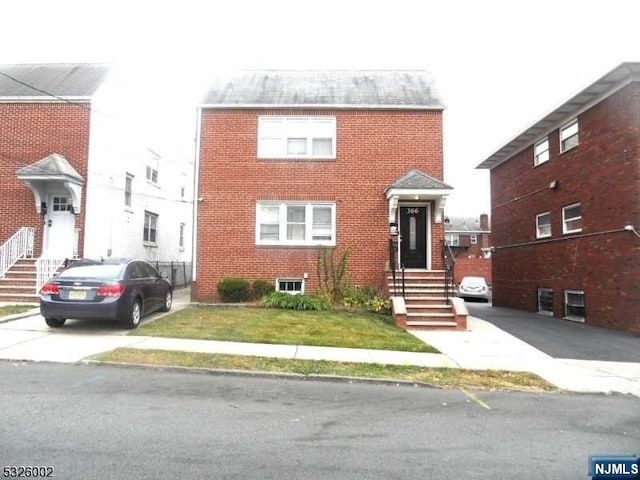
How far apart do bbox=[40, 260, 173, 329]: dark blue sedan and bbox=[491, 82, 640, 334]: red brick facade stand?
41.9 ft

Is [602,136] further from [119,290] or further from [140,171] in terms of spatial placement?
[140,171]

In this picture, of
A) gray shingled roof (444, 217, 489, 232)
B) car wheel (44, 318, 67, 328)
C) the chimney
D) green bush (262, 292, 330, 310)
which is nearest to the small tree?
green bush (262, 292, 330, 310)

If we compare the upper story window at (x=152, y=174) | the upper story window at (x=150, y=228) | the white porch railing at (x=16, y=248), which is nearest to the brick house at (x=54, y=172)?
the white porch railing at (x=16, y=248)

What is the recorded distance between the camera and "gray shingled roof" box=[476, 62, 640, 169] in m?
12.3

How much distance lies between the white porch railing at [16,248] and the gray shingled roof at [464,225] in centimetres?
4708

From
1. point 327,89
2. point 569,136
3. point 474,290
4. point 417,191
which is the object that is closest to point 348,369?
point 417,191

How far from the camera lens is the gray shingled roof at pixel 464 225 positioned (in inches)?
2219

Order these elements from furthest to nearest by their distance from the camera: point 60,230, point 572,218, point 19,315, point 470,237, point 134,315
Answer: point 470,237 → point 60,230 → point 572,218 → point 19,315 → point 134,315

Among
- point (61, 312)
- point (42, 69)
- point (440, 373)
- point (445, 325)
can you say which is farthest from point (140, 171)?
point (440, 373)

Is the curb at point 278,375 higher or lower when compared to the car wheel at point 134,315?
lower

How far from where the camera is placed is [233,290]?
1442cm

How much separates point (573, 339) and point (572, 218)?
5.90m

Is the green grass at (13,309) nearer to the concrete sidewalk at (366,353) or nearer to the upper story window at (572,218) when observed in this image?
the concrete sidewalk at (366,353)

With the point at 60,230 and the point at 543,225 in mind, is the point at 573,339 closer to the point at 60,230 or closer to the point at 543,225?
the point at 543,225
